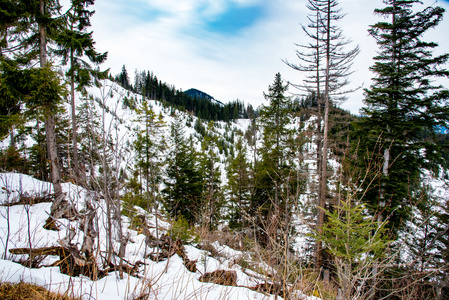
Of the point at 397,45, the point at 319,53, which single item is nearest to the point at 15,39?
the point at 319,53

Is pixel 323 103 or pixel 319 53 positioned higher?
pixel 319 53

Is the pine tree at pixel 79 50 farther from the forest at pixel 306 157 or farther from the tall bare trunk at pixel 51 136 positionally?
the tall bare trunk at pixel 51 136

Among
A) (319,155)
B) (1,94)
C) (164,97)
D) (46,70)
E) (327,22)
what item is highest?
(164,97)

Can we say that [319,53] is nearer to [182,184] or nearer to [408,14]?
[408,14]

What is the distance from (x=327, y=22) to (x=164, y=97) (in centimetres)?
8256

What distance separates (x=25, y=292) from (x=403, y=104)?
13577 millimetres

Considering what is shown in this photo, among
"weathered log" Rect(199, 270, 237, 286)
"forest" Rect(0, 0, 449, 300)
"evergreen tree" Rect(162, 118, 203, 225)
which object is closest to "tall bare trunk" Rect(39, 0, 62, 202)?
"forest" Rect(0, 0, 449, 300)

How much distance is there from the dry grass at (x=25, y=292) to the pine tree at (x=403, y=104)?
442 inches

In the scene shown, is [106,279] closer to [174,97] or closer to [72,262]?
[72,262]

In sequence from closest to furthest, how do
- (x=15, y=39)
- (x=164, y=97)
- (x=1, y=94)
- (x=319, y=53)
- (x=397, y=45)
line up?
(x=1, y=94) < (x=15, y=39) < (x=397, y=45) < (x=319, y=53) < (x=164, y=97)

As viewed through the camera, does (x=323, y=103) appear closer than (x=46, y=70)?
No

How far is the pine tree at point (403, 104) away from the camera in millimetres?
8945

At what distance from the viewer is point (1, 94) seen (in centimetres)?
591

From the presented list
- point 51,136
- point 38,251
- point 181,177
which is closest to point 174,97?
point 181,177
